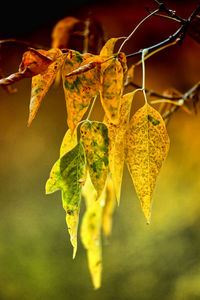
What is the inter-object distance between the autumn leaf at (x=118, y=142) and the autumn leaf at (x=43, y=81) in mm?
49

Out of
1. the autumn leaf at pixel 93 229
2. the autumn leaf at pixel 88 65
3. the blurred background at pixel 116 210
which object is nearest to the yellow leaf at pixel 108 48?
the autumn leaf at pixel 88 65

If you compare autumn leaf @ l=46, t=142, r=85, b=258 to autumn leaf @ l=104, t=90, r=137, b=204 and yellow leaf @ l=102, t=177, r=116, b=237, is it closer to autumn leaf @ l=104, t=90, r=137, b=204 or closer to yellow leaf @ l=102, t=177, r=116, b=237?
autumn leaf @ l=104, t=90, r=137, b=204

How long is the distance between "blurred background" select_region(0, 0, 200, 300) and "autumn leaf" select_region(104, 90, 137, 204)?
1082 mm

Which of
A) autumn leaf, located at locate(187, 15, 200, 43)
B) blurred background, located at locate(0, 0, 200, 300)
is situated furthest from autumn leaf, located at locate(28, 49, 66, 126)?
blurred background, located at locate(0, 0, 200, 300)

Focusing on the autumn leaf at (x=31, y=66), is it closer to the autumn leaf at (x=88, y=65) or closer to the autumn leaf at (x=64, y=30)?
the autumn leaf at (x=88, y=65)

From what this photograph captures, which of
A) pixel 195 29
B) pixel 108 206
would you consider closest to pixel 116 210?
pixel 108 206

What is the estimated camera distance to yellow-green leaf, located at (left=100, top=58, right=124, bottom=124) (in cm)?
19

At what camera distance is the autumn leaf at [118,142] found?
21cm

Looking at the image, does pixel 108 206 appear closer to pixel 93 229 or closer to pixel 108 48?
pixel 93 229

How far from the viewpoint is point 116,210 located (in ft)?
4.39

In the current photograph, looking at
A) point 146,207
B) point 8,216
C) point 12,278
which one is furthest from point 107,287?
point 146,207

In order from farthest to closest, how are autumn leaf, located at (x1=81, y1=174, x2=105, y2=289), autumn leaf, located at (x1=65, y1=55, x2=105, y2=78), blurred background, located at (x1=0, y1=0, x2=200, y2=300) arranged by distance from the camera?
blurred background, located at (x1=0, y1=0, x2=200, y2=300)
autumn leaf, located at (x1=81, y1=174, x2=105, y2=289)
autumn leaf, located at (x1=65, y1=55, x2=105, y2=78)

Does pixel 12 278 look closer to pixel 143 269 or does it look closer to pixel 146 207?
pixel 143 269

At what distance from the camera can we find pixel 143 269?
51.1 inches
